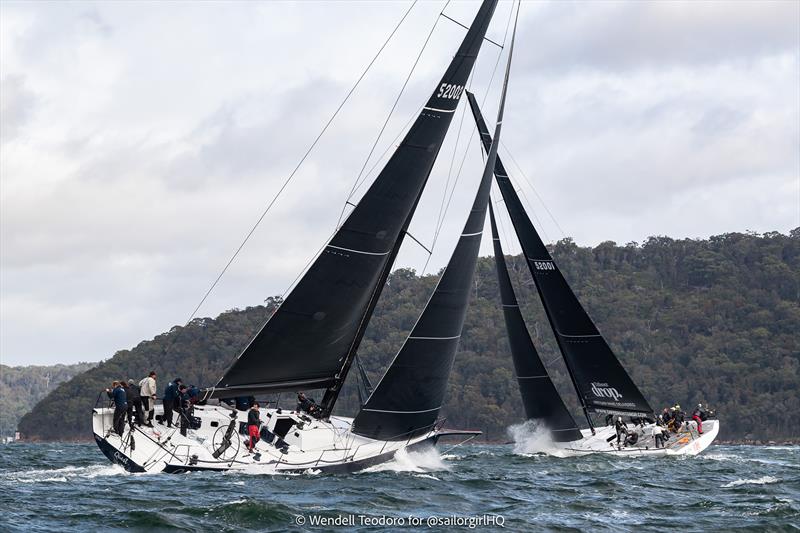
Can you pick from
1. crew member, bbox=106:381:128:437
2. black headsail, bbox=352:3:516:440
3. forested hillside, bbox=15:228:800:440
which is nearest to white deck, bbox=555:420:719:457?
black headsail, bbox=352:3:516:440

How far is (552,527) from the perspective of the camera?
1809cm

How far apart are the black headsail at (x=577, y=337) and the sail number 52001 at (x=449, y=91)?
9.12 m

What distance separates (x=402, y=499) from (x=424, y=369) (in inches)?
225

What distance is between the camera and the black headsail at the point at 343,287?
2494cm

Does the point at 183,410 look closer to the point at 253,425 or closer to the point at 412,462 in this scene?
the point at 253,425

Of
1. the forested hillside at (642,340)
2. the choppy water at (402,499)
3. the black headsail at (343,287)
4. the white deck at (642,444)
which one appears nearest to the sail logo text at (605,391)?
the white deck at (642,444)

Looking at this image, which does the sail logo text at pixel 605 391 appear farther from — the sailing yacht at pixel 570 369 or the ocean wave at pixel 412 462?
the ocean wave at pixel 412 462

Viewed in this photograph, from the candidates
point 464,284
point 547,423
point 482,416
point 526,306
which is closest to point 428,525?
point 464,284

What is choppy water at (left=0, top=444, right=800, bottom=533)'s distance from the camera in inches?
687

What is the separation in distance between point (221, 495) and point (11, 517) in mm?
3860

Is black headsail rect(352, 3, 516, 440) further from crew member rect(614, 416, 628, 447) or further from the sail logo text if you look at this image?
crew member rect(614, 416, 628, 447)

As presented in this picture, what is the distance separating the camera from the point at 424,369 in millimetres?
25688

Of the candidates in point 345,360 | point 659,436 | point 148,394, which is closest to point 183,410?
point 148,394

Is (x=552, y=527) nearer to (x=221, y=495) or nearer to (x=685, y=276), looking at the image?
(x=221, y=495)
